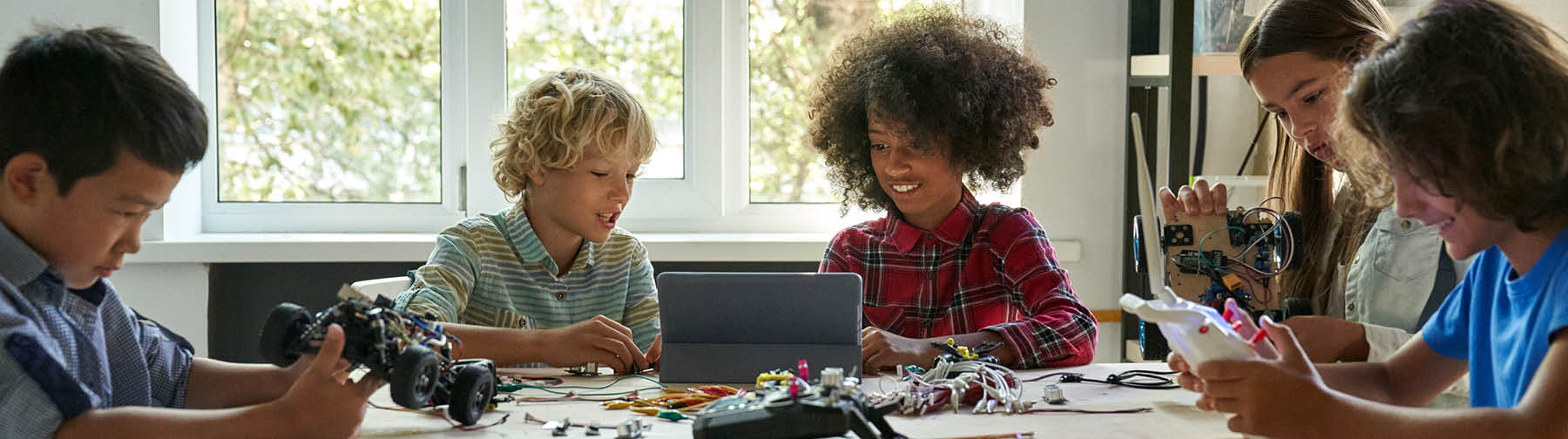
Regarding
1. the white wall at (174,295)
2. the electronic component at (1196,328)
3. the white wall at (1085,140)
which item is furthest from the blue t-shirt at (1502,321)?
the white wall at (174,295)

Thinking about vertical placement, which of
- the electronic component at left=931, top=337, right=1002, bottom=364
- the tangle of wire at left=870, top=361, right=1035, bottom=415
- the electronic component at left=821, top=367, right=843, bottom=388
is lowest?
the tangle of wire at left=870, top=361, right=1035, bottom=415

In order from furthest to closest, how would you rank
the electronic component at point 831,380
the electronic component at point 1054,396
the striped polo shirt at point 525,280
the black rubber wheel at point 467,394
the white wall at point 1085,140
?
the white wall at point 1085,140, the striped polo shirt at point 525,280, the electronic component at point 1054,396, the black rubber wheel at point 467,394, the electronic component at point 831,380

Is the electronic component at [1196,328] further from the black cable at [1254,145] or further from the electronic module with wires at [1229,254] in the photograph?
the black cable at [1254,145]

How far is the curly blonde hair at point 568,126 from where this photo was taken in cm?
208

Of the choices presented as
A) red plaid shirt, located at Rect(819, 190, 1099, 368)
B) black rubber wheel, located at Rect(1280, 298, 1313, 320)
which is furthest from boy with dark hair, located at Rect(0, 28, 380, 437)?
black rubber wheel, located at Rect(1280, 298, 1313, 320)

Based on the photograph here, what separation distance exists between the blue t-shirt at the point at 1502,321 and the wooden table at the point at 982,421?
0.27m

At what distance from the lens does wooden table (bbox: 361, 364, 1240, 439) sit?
136 cm

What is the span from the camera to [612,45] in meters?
3.15

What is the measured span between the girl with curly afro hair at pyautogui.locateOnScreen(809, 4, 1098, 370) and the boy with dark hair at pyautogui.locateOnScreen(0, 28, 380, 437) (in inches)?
43.0

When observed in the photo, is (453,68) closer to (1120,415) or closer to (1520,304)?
(1120,415)

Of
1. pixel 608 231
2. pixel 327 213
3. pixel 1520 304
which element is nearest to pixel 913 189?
pixel 608 231

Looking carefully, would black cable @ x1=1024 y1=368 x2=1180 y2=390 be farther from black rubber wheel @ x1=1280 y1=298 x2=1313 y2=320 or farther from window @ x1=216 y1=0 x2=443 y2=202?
window @ x1=216 y1=0 x2=443 y2=202

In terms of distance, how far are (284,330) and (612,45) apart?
194cm

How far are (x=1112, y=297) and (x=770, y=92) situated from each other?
1.00 metres
